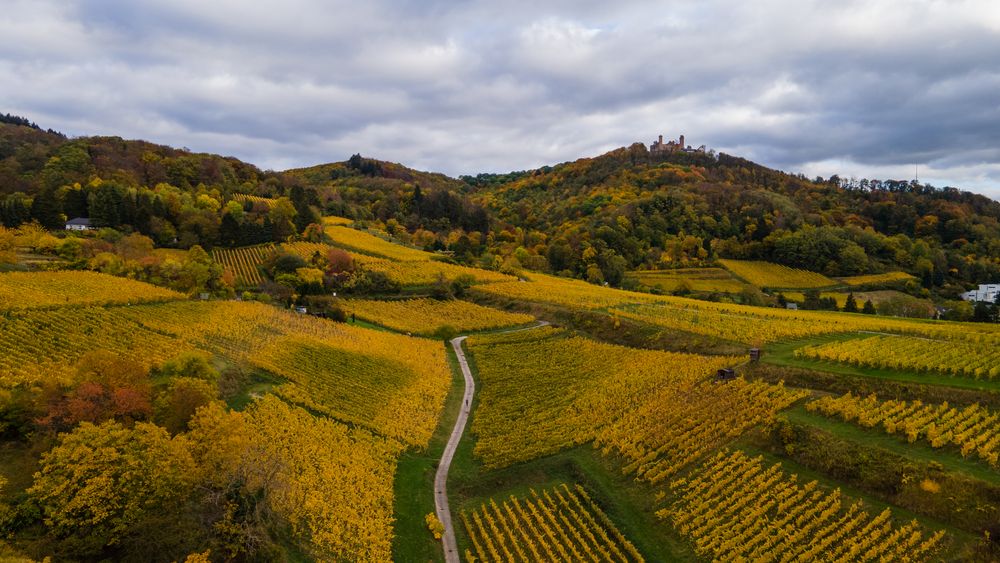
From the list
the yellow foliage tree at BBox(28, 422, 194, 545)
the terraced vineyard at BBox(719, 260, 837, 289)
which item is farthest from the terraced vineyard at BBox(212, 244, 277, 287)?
the terraced vineyard at BBox(719, 260, 837, 289)

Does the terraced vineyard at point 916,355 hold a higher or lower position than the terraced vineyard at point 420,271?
lower

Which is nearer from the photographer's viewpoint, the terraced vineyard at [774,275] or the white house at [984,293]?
the white house at [984,293]

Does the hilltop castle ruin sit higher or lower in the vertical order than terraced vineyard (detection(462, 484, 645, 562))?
higher

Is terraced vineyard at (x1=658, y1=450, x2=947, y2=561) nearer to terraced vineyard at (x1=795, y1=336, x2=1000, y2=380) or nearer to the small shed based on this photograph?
the small shed

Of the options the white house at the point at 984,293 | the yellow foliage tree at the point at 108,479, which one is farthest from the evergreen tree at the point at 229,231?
the white house at the point at 984,293

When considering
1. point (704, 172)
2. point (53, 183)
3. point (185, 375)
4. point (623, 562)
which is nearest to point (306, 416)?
point (185, 375)

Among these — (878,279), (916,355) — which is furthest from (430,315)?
(878,279)

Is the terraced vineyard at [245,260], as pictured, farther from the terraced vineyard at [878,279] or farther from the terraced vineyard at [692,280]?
the terraced vineyard at [878,279]
